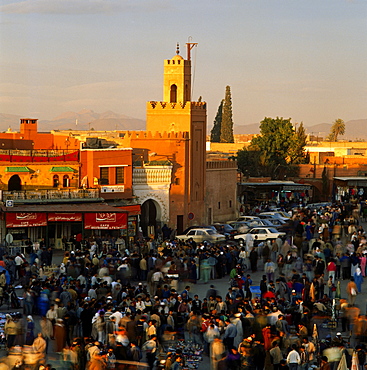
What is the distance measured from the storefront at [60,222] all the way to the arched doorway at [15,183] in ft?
8.60

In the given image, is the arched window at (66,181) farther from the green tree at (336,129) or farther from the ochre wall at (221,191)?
the green tree at (336,129)

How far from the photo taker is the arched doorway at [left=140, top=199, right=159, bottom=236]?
127 feet

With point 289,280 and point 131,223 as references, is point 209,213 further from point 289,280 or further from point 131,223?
point 289,280

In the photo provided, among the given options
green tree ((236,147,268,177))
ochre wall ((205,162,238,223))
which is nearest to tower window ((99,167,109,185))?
ochre wall ((205,162,238,223))

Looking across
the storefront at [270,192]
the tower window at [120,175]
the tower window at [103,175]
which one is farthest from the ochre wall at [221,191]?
the tower window at [103,175]

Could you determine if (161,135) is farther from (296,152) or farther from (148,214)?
(296,152)

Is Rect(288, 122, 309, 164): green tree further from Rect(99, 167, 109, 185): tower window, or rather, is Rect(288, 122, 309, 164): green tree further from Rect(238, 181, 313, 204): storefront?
Rect(99, 167, 109, 185): tower window

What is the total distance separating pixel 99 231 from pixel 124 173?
491cm

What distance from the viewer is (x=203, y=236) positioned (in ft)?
105

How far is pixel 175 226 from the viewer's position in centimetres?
3928

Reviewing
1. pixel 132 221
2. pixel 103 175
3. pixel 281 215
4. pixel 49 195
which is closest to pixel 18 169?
pixel 49 195

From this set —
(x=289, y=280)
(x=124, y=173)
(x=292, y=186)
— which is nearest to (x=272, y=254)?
(x=289, y=280)

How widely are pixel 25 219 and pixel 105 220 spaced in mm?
2832

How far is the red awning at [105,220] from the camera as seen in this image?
31375 mm
